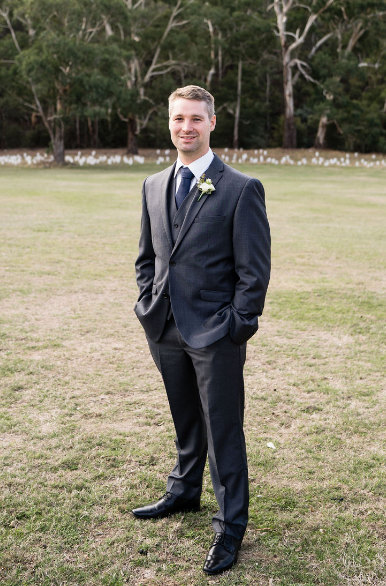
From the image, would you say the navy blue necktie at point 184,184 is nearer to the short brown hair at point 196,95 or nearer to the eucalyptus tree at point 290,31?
the short brown hair at point 196,95

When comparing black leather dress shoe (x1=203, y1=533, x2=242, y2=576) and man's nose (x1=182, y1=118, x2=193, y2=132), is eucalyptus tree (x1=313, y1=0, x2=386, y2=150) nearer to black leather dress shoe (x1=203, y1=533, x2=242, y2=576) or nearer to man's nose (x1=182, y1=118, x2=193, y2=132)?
man's nose (x1=182, y1=118, x2=193, y2=132)

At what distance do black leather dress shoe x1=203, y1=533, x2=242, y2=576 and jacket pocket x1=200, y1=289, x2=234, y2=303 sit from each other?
110 centimetres

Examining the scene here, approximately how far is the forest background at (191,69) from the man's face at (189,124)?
30.1 metres

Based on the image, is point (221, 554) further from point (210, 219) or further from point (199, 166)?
point (199, 166)

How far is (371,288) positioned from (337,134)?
1622 inches

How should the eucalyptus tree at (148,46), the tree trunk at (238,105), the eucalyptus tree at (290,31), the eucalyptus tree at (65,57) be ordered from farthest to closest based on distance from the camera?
the tree trunk at (238,105), the eucalyptus tree at (290,31), the eucalyptus tree at (148,46), the eucalyptus tree at (65,57)

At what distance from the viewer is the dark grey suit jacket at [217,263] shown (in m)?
2.73

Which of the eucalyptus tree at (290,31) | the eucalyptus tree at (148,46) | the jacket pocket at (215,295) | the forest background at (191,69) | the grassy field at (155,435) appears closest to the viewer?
the jacket pocket at (215,295)

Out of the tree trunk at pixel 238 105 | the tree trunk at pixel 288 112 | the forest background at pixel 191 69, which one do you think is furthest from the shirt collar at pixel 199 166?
the tree trunk at pixel 238 105

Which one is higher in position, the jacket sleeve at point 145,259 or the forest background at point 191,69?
the forest background at point 191,69

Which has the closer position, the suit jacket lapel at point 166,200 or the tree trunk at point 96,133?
the suit jacket lapel at point 166,200

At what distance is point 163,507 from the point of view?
3.25 meters

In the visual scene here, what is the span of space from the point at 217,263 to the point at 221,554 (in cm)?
134

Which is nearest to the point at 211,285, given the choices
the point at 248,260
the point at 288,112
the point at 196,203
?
the point at 248,260
